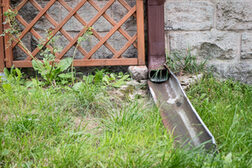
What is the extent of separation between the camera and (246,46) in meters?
2.73

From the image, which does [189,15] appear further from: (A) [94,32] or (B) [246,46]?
(A) [94,32]

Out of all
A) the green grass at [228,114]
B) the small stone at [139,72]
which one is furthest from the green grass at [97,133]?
the small stone at [139,72]

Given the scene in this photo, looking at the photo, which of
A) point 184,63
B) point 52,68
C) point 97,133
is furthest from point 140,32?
point 97,133

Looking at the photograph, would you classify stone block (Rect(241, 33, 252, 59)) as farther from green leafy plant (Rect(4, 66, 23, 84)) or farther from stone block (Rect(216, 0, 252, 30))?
green leafy plant (Rect(4, 66, 23, 84))

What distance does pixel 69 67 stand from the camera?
2.66m

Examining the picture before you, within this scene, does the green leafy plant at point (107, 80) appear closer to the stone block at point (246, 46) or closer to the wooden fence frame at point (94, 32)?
the wooden fence frame at point (94, 32)

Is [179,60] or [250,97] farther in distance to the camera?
[179,60]

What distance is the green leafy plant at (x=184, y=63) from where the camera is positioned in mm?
2604

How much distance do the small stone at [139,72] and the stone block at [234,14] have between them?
926 mm

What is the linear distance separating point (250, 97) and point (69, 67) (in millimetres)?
1739

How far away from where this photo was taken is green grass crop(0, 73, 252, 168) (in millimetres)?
1297

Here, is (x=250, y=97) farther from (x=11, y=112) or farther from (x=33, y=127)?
(x=11, y=112)

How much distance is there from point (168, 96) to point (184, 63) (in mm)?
634

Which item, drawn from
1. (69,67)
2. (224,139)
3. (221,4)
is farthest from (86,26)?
(224,139)
